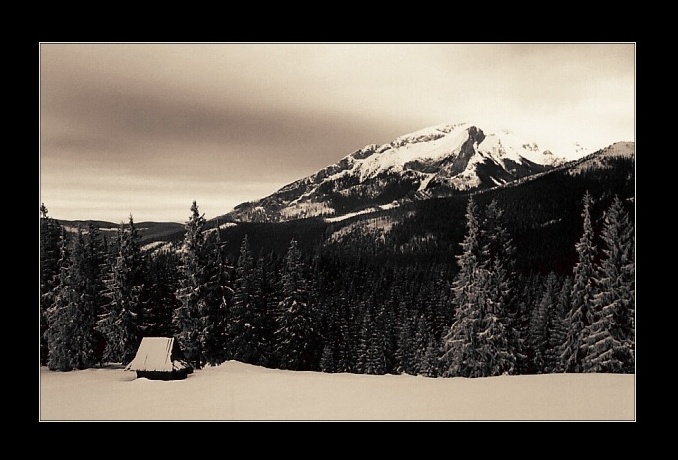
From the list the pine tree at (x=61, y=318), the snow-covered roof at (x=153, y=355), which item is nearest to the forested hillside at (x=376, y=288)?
the pine tree at (x=61, y=318)

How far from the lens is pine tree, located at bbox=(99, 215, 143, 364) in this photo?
25.3ft

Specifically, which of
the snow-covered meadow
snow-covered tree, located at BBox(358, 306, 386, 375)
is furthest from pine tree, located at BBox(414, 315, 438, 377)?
the snow-covered meadow

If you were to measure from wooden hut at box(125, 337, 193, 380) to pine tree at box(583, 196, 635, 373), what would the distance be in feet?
22.1

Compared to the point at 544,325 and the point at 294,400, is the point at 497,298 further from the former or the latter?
the point at 294,400

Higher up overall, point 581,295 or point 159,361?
point 581,295

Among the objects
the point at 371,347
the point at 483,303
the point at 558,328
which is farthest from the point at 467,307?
the point at 371,347

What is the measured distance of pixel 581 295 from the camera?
29.9 feet

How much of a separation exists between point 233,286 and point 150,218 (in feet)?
5.74

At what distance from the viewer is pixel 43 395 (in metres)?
7.41

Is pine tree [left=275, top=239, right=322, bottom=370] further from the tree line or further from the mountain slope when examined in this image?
the mountain slope

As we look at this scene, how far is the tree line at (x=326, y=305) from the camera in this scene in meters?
7.84

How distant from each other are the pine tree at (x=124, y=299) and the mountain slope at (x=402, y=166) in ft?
5.41

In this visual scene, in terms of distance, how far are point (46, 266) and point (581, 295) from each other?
901cm
